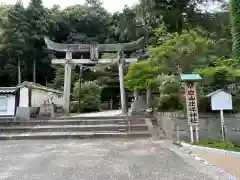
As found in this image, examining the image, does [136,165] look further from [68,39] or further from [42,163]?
[68,39]

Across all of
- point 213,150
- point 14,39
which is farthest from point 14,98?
point 14,39

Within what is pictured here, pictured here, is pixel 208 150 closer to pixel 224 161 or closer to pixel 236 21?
pixel 224 161

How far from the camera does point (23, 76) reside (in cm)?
2811

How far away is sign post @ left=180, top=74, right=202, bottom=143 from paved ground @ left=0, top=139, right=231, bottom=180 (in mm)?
1031

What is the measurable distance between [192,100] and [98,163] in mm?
3472

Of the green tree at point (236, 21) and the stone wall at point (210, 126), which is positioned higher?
the green tree at point (236, 21)

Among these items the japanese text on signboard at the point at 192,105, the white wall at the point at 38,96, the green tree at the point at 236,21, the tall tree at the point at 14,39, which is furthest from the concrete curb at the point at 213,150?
the tall tree at the point at 14,39

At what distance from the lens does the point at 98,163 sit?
5.61 m

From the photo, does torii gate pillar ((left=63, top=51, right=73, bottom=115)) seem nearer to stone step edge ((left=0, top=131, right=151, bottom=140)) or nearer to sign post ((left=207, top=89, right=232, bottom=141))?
stone step edge ((left=0, top=131, right=151, bottom=140))

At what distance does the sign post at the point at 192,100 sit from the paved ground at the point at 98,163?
3.38 ft

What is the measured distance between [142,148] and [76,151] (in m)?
1.90

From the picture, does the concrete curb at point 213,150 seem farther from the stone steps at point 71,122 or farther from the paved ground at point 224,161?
the stone steps at point 71,122

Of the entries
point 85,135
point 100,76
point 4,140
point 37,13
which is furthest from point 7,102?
point 37,13

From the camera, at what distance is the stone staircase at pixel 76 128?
31.5ft
